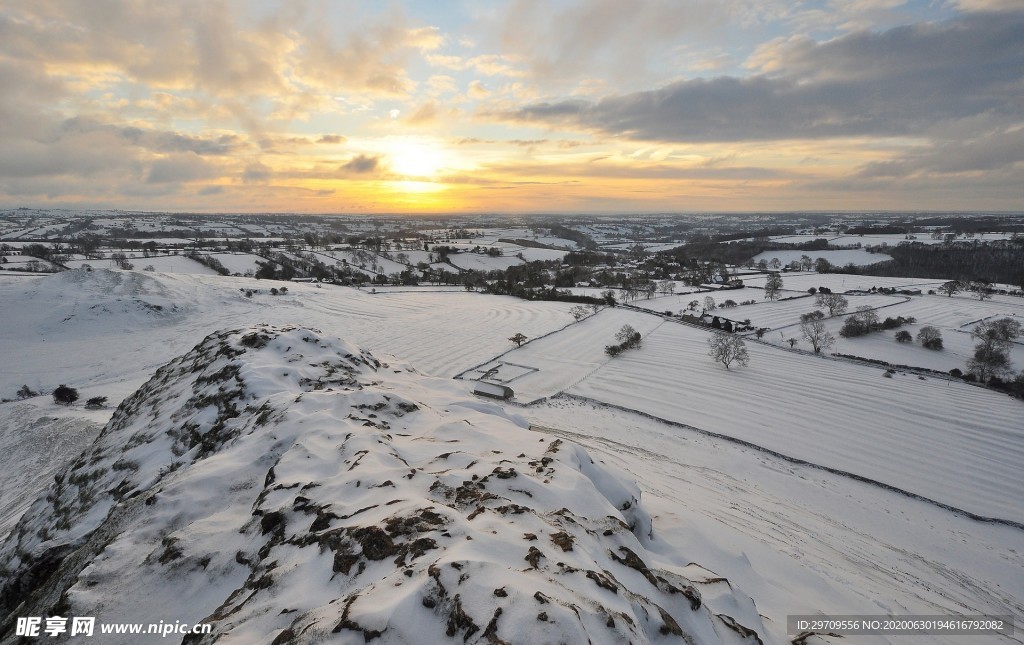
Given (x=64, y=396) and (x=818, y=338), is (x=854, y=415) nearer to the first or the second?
(x=818, y=338)

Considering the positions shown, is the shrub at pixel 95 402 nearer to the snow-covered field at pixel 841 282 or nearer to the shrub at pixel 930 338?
the shrub at pixel 930 338

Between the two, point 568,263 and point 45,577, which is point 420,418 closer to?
point 45,577

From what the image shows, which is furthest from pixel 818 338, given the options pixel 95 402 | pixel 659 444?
pixel 95 402

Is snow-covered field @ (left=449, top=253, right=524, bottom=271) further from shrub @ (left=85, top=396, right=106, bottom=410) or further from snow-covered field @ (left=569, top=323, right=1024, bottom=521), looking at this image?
shrub @ (left=85, top=396, right=106, bottom=410)

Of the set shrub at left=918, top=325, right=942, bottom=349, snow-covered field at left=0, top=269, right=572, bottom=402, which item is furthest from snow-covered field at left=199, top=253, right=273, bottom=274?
shrub at left=918, top=325, right=942, bottom=349

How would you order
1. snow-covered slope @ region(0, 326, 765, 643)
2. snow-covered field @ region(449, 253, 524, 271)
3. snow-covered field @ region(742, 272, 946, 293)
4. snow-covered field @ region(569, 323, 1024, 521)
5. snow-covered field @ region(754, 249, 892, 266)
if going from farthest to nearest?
snow-covered field @ region(754, 249, 892, 266)
snow-covered field @ region(449, 253, 524, 271)
snow-covered field @ region(742, 272, 946, 293)
snow-covered field @ region(569, 323, 1024, 521)
snow-covered slope @ region(0, 326, 765, 643)
